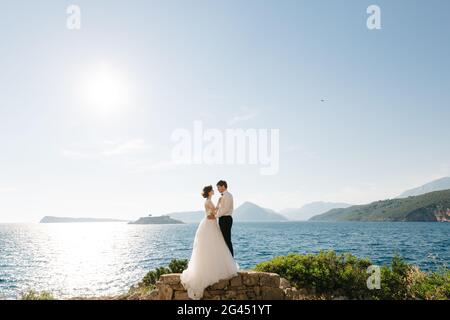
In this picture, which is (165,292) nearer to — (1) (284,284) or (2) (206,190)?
(2) (206,190)

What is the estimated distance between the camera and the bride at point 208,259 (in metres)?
11.6

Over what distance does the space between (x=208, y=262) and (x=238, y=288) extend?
1343mm

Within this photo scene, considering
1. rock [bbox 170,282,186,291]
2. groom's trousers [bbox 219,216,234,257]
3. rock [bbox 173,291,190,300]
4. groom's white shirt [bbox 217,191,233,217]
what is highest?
groom's white shirt [bbox 217,191,233,217]

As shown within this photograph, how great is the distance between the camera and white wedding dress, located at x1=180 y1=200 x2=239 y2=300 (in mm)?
11602

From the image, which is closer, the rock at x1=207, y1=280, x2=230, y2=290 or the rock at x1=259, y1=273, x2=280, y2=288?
the rock at x1=207, y1=280, x2=230, y2=290

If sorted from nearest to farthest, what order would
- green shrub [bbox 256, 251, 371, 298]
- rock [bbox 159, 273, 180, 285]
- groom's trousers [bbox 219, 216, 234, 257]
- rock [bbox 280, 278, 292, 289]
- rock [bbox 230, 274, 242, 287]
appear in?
rock [bbox 230, 274, 242, 287] → rock [bbox 159, 273, 180, 285] → groom's trousers [bbox 219, 216, 234, 257] → rock [bbox 280, 278, 292, 289] → green shrub [bbox 256, 251, 371, 298]

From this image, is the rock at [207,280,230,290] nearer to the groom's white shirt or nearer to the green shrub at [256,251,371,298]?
the groom's white shirt

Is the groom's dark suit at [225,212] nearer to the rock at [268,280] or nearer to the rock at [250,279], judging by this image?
the rock at [250,279]

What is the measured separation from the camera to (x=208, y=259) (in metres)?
11.8

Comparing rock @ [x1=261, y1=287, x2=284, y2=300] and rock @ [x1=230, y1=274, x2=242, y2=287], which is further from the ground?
rock @ [x1=230, y1=274, x2=242, y2=287]

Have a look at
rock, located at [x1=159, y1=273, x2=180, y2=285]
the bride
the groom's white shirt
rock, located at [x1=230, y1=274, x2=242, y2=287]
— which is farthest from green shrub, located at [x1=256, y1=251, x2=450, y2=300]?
rock, located at [x1=159, y1=273, x2=180, y2=285]
